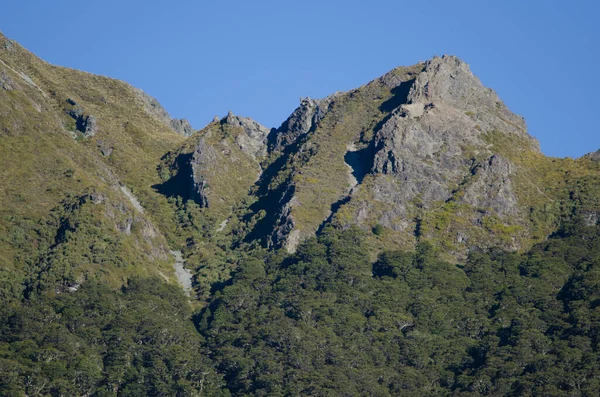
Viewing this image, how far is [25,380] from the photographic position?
199 m
